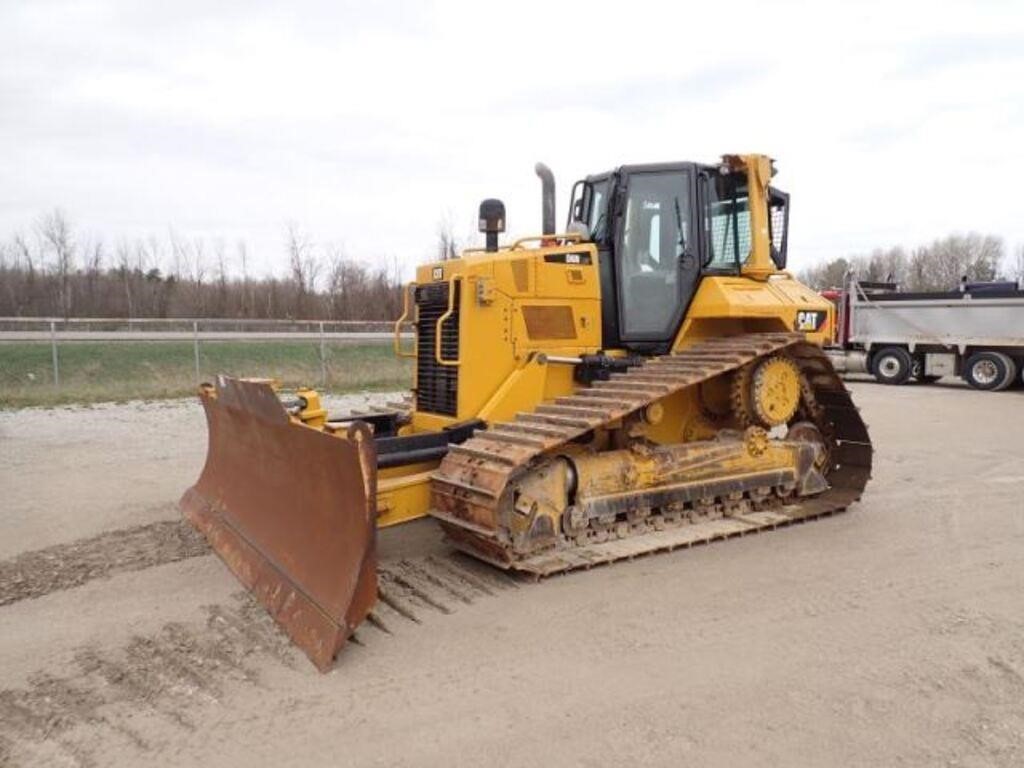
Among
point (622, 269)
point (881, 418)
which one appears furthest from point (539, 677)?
point (881, 418)

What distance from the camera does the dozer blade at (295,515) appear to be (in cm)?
420

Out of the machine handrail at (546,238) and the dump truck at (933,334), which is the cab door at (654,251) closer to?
the machine handrail at (546,238)

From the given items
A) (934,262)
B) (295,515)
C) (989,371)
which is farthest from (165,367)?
(934,262)

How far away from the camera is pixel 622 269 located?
6.73 metres

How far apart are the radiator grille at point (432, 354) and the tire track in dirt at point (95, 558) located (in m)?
1.99

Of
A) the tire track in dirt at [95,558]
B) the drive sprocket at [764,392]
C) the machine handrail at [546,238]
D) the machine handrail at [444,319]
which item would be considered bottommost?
the tire track in dirt at [95,558]

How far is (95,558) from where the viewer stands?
18.7 feet

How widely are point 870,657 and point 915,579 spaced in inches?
58.4

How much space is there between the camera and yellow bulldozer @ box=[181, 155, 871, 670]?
17.0 ft

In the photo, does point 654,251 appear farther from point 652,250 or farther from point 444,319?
point 444,319

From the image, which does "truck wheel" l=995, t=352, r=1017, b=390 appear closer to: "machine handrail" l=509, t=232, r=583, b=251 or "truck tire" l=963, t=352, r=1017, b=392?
"truck tire" l=963, t=352, r=1017, b=392

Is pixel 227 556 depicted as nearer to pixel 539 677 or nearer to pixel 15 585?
pixel 15 585

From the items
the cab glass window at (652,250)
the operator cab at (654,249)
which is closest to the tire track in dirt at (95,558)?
the operator cab at (654,249)

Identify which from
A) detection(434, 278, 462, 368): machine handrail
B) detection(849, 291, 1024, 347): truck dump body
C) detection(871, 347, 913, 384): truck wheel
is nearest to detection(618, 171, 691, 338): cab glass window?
detection(434, 278, 462, 368): machine handrail
